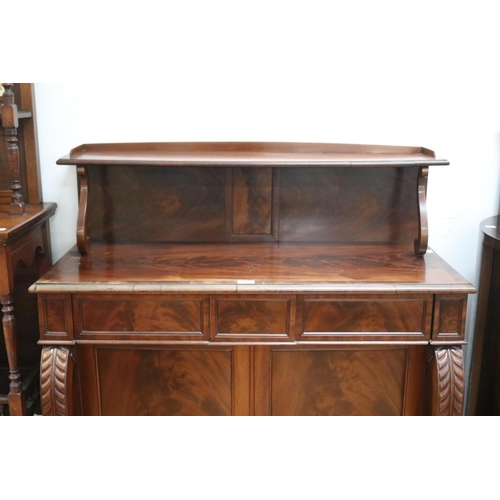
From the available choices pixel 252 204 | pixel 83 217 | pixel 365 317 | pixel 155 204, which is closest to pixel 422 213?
pixel 365 317

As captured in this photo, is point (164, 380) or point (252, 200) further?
point (252, 200)

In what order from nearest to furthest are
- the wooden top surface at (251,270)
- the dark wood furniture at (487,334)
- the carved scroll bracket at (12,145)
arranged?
the wooden top surface at (251,270)
the carved scroll bracket at (12,145)
the dark wood furniture at (487,334)

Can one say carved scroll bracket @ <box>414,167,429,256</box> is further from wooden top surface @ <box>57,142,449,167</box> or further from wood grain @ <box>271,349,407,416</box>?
wood grain @ <box>271,349,407,416</box>

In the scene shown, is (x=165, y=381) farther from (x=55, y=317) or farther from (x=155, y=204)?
(x=155, y=204)

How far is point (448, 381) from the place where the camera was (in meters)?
1.44

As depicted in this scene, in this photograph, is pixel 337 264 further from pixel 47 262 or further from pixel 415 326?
pixel 47 262

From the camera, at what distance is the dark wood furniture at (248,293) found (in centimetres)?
143

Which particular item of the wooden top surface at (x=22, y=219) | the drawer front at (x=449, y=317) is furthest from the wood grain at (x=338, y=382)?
the wooden top surface at (x=22, y=219)

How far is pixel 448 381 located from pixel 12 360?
1081mm

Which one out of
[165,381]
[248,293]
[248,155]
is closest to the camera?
[248,293]

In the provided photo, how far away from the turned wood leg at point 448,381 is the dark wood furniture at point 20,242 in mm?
1046

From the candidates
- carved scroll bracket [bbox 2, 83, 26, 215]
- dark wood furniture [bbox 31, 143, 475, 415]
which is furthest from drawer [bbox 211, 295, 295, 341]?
carved scroll bracket [bbox 2, 83, 26, 215]

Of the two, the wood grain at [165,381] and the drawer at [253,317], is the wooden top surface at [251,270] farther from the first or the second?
the wood grain at [165,381]

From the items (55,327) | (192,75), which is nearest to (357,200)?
(192,75)
